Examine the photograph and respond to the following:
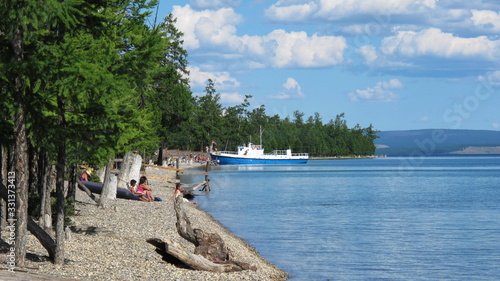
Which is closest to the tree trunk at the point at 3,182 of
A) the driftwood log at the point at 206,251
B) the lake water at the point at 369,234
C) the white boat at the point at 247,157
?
the driftwood log at the point at 206,251

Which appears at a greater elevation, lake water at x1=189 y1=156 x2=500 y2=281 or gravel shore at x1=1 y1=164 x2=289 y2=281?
gravel shore at x1=1 y1=164 x2=289 y2=281

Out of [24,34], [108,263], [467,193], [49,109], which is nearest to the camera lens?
[24,34]

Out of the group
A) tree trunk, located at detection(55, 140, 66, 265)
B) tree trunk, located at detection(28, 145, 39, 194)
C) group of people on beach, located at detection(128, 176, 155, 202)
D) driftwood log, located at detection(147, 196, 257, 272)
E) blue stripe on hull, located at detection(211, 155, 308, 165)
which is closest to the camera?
tree trunk, located at detection(55, 140, 66, 265)

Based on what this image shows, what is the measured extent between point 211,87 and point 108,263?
140038 millimetres

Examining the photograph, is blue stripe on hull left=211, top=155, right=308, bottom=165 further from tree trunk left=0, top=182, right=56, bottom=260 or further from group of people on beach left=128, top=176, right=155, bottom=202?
tree trunk left=0, top=182, right=56, bottom=260

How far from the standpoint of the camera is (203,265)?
53.6ft

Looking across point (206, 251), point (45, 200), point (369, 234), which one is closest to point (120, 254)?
point (206, 251)

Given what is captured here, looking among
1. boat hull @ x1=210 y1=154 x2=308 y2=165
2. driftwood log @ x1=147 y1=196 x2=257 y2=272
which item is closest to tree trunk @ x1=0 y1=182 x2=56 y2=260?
driftwood log @ x1=147 y1=196 x2=257 y2=272

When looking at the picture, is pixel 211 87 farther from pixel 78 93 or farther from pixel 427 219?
pixel 78 93

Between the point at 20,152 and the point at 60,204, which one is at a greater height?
the point at 20,152

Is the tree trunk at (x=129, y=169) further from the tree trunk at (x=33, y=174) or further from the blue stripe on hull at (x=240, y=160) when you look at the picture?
the blue stripe on hull at (x=240, y=160)

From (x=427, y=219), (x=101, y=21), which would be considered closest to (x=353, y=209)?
(x=427, y=219)

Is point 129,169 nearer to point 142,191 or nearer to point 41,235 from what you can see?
point 142,191

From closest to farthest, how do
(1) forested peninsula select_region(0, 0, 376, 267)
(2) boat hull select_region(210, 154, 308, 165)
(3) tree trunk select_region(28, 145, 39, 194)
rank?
(1) forested peninsula select_region(0, 0, 376, 267)
(3) tree trunk select_region(28, 145, 39, 194)
(2) boat hull select_region(210, 154, 308, 165)
